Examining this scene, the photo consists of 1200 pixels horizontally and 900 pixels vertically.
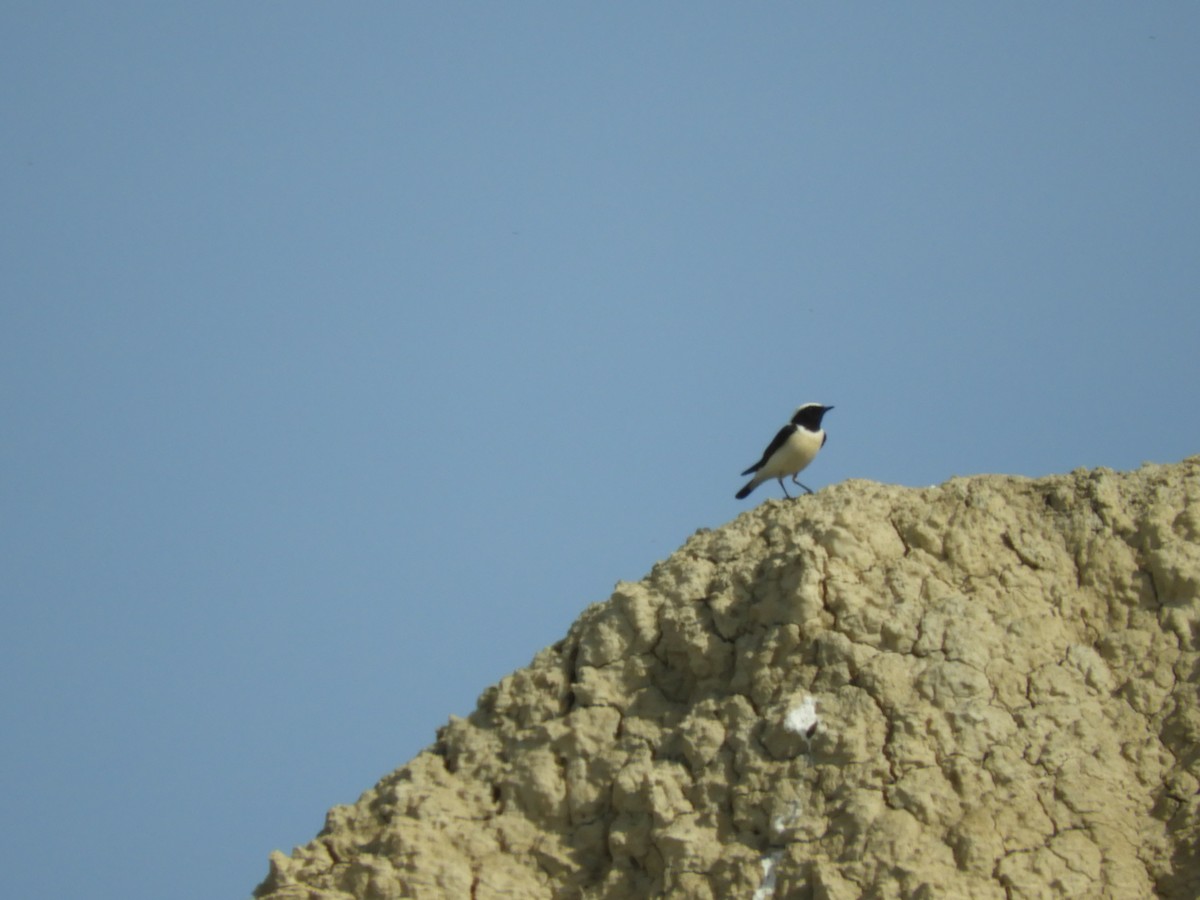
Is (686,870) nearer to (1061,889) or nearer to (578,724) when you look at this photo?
(578,724)

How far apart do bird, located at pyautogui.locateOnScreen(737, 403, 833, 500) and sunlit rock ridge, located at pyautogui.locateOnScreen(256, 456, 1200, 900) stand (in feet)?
11.5

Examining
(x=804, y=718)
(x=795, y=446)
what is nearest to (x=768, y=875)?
(x=804, y=718)

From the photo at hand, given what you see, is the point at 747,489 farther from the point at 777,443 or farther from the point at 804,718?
the point at 804,718

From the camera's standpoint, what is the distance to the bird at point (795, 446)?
1378 cm

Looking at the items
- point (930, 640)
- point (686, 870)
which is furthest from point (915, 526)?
point (686, 870)

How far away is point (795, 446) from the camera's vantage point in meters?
13.8

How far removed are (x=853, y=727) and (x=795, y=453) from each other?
546 cm

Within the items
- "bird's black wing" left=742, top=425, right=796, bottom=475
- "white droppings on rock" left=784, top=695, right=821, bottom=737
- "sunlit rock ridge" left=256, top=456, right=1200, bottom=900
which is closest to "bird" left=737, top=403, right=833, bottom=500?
"bird's black wing" left=742, top=425, right=796, bottom=475

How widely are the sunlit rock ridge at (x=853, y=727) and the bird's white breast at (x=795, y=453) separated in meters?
3.47

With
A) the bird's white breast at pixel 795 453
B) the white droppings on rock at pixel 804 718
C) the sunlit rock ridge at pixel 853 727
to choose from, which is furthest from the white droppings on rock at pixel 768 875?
the bird's white breast at pixel 795 453

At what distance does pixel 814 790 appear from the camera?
8.53 metres

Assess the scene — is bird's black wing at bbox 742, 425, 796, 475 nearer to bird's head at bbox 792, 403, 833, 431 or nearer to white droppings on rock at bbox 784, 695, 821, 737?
bird's head at bbox 792, 403, 833, 431

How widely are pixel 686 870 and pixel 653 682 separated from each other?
144 cm

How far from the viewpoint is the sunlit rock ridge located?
27.2 feet
